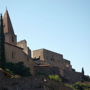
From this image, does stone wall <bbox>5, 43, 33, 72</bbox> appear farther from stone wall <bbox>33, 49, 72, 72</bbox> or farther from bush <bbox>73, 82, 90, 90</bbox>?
stone wall <bbox>33, 49, 72, 72</bbox>

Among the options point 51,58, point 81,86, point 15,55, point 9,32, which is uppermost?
point 9,32

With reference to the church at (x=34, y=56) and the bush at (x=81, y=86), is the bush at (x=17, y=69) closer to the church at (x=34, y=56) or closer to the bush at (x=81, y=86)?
the church at (x=34, y=56)

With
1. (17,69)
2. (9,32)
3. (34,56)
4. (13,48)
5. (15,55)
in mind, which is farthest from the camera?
(34,56)

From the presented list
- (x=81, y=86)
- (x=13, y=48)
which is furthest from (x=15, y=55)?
(x=81, y=86)

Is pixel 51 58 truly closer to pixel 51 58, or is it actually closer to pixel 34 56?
pixel 51 58

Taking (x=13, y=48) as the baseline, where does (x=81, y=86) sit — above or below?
below

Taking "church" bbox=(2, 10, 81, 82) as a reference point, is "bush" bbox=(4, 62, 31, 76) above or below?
below

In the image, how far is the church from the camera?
181 feet

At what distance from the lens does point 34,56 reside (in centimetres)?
6931

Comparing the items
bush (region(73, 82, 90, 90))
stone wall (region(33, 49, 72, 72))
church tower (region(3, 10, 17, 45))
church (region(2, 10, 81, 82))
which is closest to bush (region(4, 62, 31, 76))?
church (region(2, 10, 81, 82))

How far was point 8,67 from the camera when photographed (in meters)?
50.1

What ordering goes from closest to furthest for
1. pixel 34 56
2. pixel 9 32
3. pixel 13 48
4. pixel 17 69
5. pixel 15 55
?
pixel 17 69 → pixel 13 48 → pixel 15 55 → pixel 9 32 → pixel 34 56

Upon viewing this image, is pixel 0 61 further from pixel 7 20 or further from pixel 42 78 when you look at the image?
pixel 7 20

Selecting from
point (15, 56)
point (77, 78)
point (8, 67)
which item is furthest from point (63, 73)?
point (8, 67)
